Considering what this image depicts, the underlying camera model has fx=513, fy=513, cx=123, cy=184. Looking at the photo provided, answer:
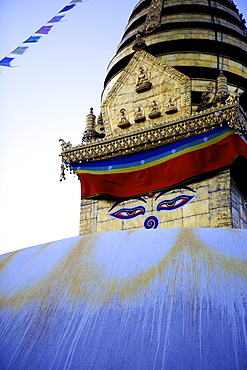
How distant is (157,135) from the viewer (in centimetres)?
1263

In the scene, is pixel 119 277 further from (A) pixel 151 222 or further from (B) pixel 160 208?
(B) pixel 160 208

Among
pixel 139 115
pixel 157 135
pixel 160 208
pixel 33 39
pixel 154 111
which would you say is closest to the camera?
pixel 33 39

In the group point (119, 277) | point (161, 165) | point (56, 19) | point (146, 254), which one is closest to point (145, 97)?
point (161, 165)

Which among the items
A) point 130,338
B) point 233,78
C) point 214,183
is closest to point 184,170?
point 214,183

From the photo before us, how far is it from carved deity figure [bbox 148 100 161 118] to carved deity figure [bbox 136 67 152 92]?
58cm

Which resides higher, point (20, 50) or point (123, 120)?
point (20, 50)

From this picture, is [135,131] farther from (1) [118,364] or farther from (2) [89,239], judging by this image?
(1) [118,364]

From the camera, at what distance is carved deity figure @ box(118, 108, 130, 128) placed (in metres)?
13.6

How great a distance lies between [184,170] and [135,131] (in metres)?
1.84

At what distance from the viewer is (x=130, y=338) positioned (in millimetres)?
4727

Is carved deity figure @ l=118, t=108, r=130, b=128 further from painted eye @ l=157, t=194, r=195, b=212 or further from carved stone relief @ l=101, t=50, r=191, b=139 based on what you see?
painted eye @ l=157, t=194, r=195, b=212

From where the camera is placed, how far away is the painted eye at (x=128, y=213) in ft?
40.3

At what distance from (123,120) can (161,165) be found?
6.57 ft

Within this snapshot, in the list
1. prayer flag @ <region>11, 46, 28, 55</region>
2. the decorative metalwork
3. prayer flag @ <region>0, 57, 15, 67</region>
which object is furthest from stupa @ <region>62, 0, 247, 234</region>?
prayer flag @ <region>0, 57, 15, 67</region>
